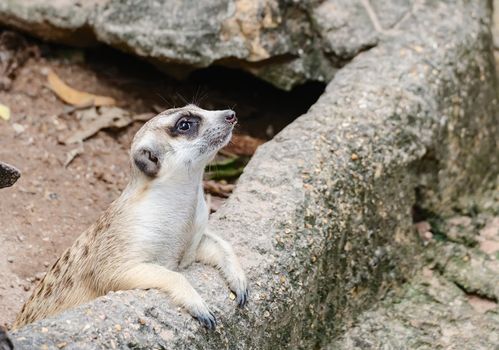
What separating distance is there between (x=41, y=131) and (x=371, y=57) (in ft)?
6.54

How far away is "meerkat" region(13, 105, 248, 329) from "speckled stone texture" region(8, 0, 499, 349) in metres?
0.14

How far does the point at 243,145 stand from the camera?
5.88 metres

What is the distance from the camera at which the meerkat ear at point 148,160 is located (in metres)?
3.94

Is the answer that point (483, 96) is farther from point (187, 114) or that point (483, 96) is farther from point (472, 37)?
point (187, 114)

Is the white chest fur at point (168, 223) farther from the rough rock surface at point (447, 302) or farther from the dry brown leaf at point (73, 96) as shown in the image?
the dry brown leaf at point (73, 96)

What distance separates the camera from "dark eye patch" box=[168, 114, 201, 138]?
4043 mm

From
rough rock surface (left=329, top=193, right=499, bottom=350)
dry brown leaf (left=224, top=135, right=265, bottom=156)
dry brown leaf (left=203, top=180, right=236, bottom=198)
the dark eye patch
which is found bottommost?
dry brown leaf (left=203, top=180, right=236, bottom=198)

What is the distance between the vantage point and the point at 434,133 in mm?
5117

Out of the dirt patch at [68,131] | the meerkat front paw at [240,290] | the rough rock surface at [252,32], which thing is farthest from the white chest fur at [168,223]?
the rough rock surface at [252,32]

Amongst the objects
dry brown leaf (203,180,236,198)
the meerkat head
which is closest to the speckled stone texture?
the meerkat head

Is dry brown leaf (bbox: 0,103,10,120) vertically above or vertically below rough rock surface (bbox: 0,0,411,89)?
below

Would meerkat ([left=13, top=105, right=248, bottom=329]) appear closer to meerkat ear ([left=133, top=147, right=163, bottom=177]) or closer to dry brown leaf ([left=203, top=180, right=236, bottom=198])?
meerkat ear ([left=133, top=147, right=163, bottom=177])

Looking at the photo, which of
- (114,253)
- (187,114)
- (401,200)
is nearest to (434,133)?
(401,200)

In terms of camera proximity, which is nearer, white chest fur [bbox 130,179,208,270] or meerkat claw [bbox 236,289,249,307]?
meerkat claw [bbox 236,289,249,307]
